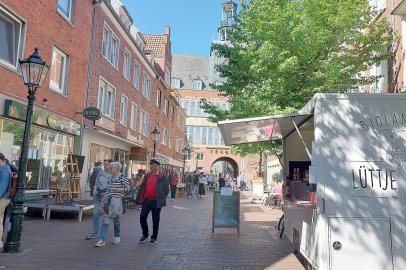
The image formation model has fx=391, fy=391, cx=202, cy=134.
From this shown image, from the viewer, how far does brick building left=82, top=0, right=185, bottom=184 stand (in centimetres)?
1812

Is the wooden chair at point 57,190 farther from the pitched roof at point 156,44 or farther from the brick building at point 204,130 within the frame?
the brick building at point 204,130

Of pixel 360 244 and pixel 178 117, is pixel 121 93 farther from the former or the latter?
pixel 178 117

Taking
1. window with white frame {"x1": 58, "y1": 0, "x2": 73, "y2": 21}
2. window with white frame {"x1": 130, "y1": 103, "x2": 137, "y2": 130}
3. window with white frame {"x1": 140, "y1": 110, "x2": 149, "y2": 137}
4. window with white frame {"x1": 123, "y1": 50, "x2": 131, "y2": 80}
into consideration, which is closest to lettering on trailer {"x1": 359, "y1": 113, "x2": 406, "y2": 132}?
window with white frame {"x1": 58, "y1": 0, "x2": 73, "y2": 21}

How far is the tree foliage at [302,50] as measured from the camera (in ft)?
42.9

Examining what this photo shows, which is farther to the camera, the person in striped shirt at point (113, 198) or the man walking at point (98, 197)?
the man walking at point (98, 197)

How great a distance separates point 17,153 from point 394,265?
36.7 feet

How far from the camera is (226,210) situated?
10430mm

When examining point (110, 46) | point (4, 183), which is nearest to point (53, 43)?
point (110, 46)

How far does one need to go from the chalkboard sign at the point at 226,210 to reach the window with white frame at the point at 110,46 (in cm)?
1183

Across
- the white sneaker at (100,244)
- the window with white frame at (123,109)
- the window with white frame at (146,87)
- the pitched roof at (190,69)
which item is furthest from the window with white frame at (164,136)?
the pitched roof at (190,69)

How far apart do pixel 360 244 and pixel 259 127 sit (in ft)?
10.1

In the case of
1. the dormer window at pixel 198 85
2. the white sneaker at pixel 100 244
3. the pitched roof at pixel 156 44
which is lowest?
the white sneaker at pixel 100 244

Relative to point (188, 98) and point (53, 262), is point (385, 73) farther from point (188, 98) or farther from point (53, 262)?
point (188, 98)

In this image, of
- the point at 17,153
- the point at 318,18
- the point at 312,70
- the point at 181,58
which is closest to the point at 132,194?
the point at 17,153
